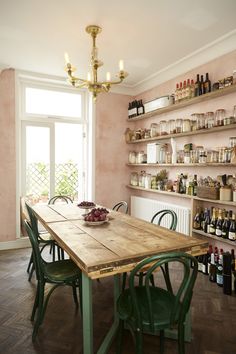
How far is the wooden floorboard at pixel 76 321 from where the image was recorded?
1783 mm

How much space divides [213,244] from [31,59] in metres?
3.44

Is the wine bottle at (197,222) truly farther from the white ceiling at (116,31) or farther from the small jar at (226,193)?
the white ceiling at (116,31)

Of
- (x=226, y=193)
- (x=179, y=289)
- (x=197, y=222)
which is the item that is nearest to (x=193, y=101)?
(x=226, y=193)

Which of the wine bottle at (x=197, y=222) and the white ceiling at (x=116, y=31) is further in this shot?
the wine bottle at (x=197, y=222)

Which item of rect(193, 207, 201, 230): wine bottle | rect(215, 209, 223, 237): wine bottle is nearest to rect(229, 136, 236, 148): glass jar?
rect(215, 209, 223, 237): wine bottle

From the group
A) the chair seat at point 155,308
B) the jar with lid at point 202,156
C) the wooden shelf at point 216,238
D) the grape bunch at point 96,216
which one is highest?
the jar with lid at point 202,156

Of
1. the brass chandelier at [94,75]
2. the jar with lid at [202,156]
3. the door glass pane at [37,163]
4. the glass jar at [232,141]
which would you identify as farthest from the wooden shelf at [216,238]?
the door glass pane at [37,163]

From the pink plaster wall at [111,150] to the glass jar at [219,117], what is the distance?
1.98 meters

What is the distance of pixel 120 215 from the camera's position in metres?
2.64

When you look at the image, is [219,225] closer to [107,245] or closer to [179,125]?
[179,125]

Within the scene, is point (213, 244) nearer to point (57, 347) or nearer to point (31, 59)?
point (57, 347)

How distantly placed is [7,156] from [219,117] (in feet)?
9.94

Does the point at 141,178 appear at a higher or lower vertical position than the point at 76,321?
higher

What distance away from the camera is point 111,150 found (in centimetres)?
459
